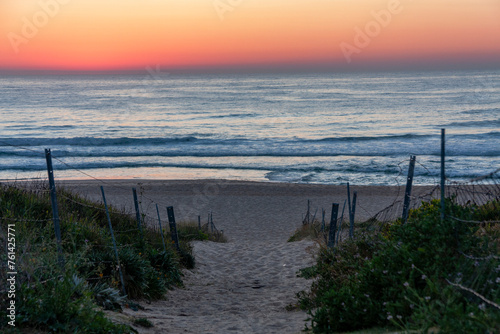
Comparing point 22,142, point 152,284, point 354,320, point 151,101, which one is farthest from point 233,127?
point 354,320

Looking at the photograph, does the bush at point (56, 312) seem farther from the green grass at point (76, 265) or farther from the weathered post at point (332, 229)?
the weathered post at point (332, 229)

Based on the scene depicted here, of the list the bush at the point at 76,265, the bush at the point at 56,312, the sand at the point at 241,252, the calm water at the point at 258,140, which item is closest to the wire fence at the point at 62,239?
the bush at the point at 76,265

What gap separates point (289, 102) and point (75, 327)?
7307 cm

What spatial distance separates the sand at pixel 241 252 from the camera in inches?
281

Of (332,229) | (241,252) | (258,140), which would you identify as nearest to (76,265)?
(332,229)

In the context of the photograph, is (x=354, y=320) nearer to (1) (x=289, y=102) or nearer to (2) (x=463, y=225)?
(2) (x=463, y=225)

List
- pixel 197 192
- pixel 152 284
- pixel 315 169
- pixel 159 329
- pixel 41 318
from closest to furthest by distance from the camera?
pixel 41 318 < pixel 159 329 < pixel 152 284 < pixel 197 192 < pixel 315 169

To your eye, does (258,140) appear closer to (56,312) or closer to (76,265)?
(76,265)

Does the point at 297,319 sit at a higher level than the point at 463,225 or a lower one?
lower

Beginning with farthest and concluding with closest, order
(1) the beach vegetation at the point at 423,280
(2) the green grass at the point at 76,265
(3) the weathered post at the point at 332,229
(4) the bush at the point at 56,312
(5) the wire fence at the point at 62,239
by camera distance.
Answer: (3) the weathered post at the point at 332,229 → (5) the wire fence at the point at 62,239 → (2) the green grass at the point at 76,265 → (4) the bush at the point at 56,312 → (1) the beach vegetation at the point at 423,280

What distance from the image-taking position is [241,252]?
13031 millimetres

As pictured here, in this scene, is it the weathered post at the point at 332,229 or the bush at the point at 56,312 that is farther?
the weathered post at the point at 332,229

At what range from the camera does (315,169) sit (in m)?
29.9

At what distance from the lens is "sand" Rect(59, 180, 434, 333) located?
7137 mm
